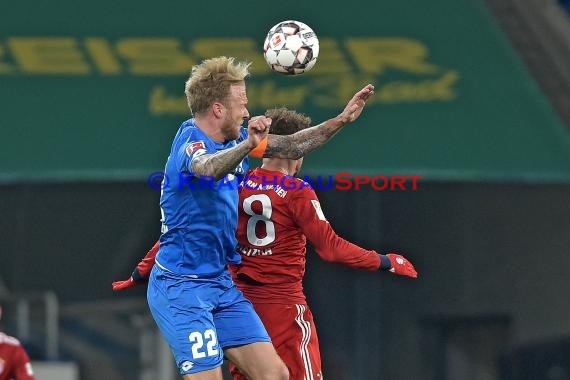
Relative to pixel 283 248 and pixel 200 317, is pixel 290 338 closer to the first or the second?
pixel 283 248

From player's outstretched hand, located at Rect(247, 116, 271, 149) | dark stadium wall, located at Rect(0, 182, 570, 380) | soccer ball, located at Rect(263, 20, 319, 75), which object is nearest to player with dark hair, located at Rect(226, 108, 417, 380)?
soccer ball, located at Rect(263, 20, 319, 75)

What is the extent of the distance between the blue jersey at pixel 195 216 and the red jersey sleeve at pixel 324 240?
490 millimetres

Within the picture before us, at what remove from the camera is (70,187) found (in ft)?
39.2

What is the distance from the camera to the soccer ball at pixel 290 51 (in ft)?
23.9

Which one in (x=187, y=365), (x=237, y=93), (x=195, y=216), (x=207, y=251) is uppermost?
(x=237, y=93)

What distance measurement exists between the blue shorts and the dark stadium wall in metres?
5.32

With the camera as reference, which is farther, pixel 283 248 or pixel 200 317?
pixel 283 248

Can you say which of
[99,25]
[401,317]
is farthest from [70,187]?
[401,317]

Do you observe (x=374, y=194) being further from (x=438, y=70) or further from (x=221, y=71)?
(x=221, y=71)

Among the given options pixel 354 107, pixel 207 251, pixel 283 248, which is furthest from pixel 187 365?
pixel 354 107

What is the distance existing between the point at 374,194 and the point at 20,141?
3.21 m

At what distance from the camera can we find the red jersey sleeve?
6871 mm

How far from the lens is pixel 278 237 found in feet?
23.1

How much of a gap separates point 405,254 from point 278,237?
503 cm
